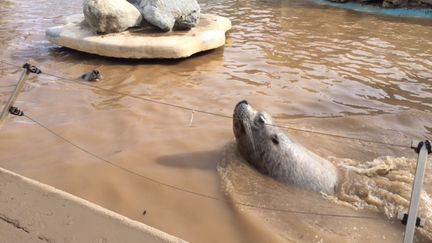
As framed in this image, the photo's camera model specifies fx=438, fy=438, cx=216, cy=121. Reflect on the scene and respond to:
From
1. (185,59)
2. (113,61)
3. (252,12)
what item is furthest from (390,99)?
(252,12)

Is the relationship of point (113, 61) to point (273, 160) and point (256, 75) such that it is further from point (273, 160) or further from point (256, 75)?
point (273, 160)

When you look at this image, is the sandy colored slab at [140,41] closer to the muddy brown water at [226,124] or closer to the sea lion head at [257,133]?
the muddy brown water at [226,124]

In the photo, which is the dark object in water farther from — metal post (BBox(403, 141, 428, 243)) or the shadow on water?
metal post (BBox(403, 141, 428, 243))

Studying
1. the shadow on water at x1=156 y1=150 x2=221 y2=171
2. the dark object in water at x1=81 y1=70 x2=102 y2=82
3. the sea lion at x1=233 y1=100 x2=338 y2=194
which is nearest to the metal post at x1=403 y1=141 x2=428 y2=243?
the sea lion at x1=233 y1=100 x2=338 y2=194

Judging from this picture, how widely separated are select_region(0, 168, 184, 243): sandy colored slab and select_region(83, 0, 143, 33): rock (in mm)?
5036

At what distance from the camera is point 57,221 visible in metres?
2.83

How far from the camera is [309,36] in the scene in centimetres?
985

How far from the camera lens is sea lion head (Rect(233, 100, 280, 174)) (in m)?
4.14

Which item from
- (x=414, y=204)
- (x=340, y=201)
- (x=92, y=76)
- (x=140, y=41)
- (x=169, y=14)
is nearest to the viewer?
(x=414, y=204)

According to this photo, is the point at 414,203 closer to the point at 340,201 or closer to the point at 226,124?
the point at 340,201

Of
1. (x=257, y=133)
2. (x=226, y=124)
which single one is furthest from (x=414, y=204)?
(x=226, y=124)

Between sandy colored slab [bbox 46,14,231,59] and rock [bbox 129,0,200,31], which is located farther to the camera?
rock [bbox 129,0,200,31]

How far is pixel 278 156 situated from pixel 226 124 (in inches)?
53.2

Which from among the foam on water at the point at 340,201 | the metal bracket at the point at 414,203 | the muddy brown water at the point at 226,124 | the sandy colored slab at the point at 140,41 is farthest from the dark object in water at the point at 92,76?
the metal bracket at the point at 414,203
